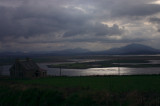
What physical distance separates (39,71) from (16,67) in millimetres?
4897

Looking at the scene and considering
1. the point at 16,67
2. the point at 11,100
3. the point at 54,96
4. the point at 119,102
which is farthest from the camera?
the point at 16,67

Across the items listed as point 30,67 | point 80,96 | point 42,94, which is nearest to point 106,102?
point 80,96

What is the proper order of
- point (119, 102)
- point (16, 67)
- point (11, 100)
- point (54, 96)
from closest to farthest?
point (119, 102), point (54, 96), point (11, 100), point (16, 67)

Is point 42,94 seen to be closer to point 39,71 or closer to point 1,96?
point 1,96

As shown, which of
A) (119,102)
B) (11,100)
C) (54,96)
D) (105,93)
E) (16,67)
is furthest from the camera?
(16,67)

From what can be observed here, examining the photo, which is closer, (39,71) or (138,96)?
(138,96)

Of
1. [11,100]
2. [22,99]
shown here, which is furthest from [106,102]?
[11,100]

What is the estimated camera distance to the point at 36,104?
17672mm

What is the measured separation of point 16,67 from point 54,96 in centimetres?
2757

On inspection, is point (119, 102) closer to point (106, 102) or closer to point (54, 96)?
point (106, 102)

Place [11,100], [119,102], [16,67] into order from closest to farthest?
[119,102] < [11,100] < [16,67]

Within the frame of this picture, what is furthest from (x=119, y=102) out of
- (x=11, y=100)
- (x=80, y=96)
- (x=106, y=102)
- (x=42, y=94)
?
(x=11, y=100)

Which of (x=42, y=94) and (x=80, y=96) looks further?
(x=42, y=94)

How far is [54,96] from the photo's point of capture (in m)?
17.5
